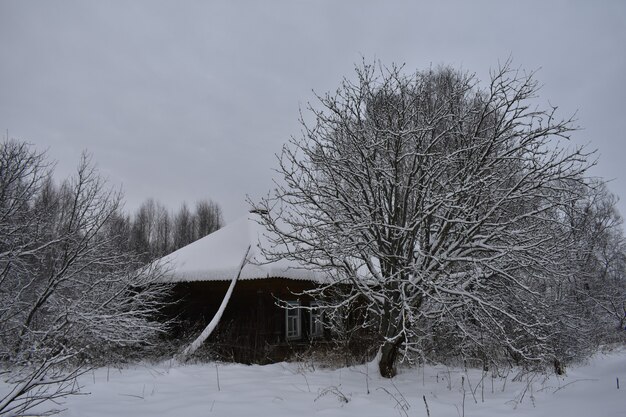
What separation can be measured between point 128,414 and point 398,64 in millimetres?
7203

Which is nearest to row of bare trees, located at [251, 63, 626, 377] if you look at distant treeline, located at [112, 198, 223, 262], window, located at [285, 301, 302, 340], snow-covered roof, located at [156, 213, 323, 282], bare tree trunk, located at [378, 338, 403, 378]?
bare tree trunk, located at [378, 338, 403, 378]

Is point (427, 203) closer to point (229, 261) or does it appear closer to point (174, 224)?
point (229, 261)

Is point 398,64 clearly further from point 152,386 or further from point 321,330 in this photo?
point 321,330

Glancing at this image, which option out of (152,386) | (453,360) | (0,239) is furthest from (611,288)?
(0,239)

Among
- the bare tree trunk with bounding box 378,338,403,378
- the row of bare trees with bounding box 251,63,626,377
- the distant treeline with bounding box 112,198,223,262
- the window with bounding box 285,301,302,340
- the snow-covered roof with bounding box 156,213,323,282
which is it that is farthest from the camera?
the distant treeline with bounding box 112,198,223,262

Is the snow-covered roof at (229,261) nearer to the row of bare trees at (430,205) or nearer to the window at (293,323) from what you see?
the window at (293,323)

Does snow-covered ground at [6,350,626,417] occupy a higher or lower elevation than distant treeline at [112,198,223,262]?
lower

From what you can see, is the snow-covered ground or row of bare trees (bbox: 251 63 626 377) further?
row of bare trees (bbox: 251 63 626 377)

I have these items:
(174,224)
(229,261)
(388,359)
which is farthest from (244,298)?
(174,224)

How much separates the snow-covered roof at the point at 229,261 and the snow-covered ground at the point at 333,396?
3597mm

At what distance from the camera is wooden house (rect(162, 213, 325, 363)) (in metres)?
11.5

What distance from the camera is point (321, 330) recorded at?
13984mm

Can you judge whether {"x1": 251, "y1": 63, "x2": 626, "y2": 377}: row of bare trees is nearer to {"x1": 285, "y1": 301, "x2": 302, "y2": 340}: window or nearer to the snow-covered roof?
the snow-covered roof

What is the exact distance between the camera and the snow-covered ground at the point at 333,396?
16.6 ft
